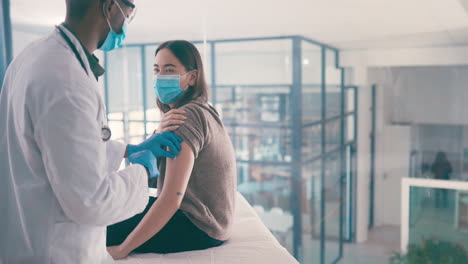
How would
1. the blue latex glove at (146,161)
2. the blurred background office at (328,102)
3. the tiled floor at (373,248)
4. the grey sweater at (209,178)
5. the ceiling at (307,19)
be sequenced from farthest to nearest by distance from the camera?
1. the tiled floor at (373,248)
2. the blurred background office at (328,102)
3. the ceiling at (307,19)
4. the grey sweater at (209,178)
5. the blue latex glove at (146,161)

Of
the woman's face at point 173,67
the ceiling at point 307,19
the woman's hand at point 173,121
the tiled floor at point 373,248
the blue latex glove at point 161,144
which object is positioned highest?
the ceiling at point 307,19

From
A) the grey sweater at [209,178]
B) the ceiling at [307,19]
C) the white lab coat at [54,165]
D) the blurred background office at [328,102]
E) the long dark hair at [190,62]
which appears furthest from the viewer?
the blurred background office at [328,102]

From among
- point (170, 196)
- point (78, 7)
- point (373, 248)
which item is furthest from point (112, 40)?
point (373, 248)

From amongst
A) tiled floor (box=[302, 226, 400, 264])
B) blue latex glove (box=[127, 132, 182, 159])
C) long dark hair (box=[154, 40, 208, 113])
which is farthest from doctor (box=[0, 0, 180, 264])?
tiled floor (box=[302, 226, 400, 264])

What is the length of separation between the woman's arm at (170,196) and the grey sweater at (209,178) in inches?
2.0

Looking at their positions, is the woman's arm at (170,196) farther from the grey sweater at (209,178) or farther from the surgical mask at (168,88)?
the surgical mask at (168,88)

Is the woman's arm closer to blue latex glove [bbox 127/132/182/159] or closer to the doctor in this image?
blue latex glove [bbox 127/132/182/159]

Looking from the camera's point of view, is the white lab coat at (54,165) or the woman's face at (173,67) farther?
the woman's face at (173,67)

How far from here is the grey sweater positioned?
4.56 feet

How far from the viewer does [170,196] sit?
1.32m

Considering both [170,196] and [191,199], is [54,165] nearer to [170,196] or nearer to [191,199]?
[170,196]

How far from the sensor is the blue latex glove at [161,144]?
1.29 m

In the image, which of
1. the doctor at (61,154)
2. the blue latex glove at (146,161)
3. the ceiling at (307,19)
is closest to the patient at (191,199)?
the blue latex glove at (146,161)

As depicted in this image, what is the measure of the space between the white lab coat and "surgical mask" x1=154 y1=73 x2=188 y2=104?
1.94 ft
